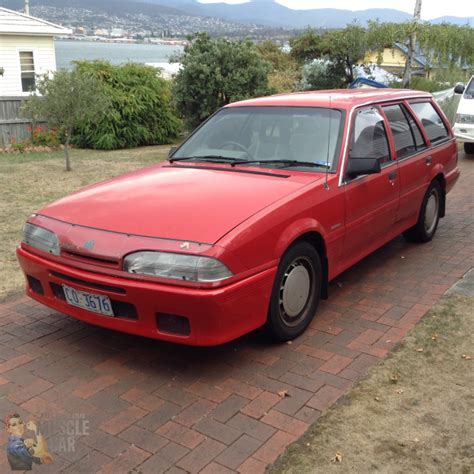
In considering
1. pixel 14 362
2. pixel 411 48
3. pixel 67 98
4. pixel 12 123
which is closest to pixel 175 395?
pixel 14 362

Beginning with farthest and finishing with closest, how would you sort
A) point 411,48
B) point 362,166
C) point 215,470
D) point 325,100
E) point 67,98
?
point 411,48, point 67,98, point 325,100, point 362,166, point 215,470

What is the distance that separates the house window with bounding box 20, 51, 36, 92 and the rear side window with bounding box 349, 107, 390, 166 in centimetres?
2120

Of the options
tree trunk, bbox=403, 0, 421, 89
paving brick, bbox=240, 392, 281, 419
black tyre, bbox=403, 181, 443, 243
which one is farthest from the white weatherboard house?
paving brick, bbox=240, 392, 281, 419

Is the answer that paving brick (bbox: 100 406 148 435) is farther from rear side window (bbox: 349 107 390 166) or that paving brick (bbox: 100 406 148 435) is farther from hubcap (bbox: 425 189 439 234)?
hubcap (bbox: 425 189 439 234)

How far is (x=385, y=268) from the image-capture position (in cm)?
563

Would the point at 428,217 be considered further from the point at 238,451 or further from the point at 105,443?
the point at 105,443

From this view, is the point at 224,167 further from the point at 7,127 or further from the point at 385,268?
the point at 7,127

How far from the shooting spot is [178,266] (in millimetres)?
3273

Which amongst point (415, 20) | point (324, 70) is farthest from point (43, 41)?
point (415, 20)

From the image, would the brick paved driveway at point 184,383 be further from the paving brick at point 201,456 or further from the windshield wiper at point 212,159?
the windshield wiper at point 212,159

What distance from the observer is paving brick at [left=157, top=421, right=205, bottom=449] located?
9.73 feet

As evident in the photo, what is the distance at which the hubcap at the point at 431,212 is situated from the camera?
6.25 meters

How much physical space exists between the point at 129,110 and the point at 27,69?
9291 mm

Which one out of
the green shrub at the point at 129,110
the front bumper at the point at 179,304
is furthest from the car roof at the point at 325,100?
the green shrub at the point at 129,110
